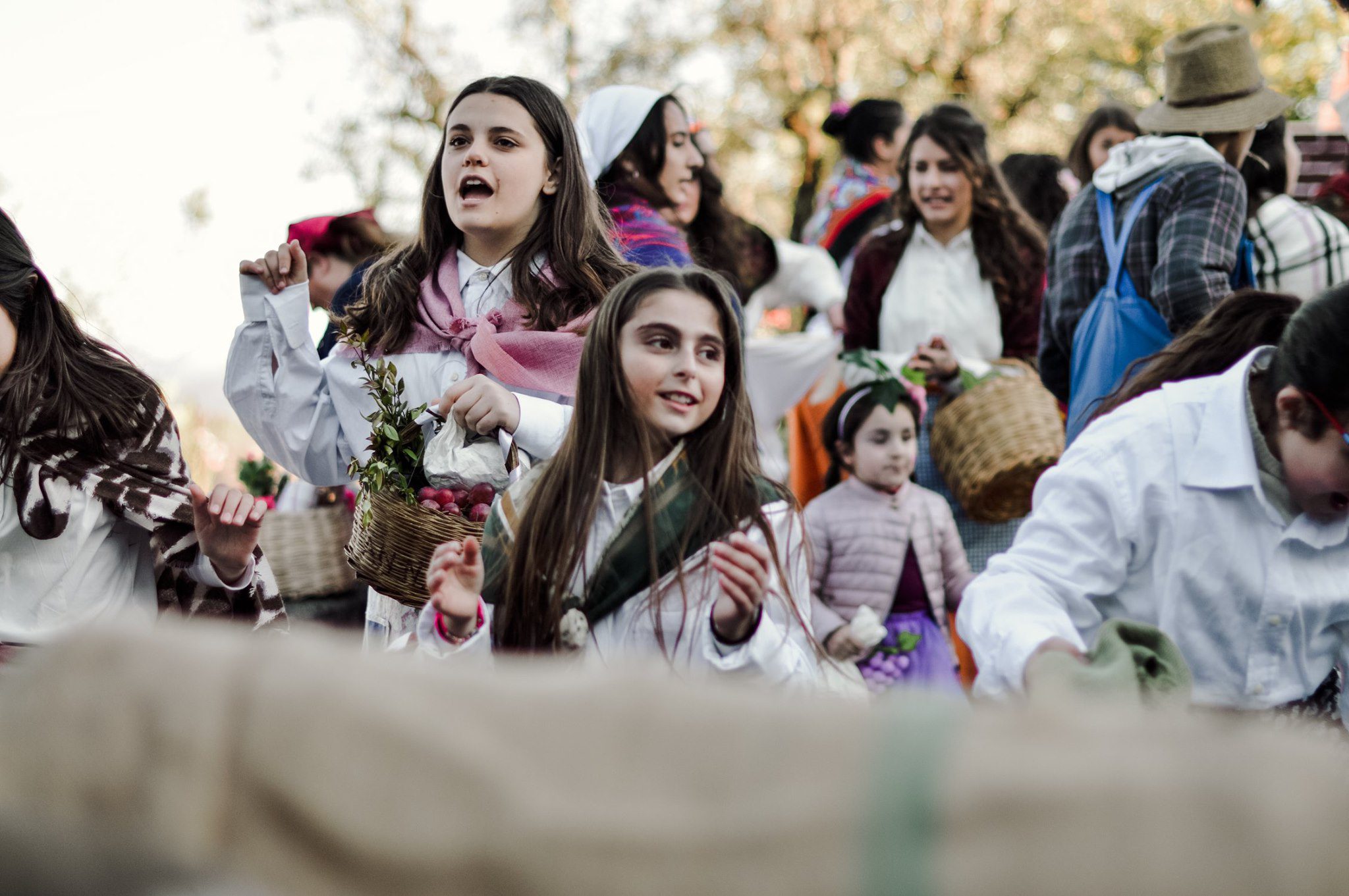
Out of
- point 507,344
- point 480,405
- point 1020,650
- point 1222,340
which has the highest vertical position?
point 1222,340

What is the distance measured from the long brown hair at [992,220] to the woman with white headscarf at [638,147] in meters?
1.40

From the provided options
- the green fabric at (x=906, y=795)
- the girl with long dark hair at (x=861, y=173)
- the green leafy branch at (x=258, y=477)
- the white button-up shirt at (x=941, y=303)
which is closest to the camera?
the green fabric at (x=906, y=795)

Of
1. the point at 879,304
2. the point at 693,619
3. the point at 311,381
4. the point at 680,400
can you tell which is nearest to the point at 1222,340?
the point at 680,400

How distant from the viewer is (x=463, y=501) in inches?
106

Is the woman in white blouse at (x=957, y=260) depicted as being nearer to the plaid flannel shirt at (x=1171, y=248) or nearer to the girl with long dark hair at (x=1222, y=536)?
the plaid flannel shirt at (x=1171, y=248)

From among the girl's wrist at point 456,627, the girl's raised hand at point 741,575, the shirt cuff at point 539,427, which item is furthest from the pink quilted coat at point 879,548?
the girl's wrist at point 456,627

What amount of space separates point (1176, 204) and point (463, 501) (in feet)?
8.62

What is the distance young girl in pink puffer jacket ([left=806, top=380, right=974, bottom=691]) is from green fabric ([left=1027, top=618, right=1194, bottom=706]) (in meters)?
3.28

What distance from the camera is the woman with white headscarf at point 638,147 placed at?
4395 millimetres

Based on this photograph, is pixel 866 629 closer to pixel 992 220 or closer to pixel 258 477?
pixel 992 220

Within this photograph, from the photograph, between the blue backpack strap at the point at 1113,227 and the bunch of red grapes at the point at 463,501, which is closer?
the bunch of red grapes at the point at 463,501

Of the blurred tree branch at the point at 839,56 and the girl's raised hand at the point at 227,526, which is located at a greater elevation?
the blurred tree branch at the point at 839,56

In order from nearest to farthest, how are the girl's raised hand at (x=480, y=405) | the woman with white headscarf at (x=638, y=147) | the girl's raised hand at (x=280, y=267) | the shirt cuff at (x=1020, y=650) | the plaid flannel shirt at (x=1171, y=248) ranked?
1. the shirt cuff at (x=1020, y=650)
2. the girl's raised hand at (x=480, y=405)
3. the girl's raised hand at (x=280, y=267)
4. the plaid flannel shirt at (x=1171, y=248)
5. the woman with white headscarf at (x=638, y=147)

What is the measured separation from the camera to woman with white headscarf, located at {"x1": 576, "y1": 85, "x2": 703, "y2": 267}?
14.4 ft
